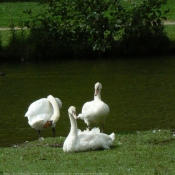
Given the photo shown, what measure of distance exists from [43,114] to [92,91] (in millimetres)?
6591

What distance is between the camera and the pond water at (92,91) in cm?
1562

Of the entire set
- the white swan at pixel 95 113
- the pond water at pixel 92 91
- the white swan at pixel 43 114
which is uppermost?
the white swan at pixel 95 113

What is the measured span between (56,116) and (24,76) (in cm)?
1033

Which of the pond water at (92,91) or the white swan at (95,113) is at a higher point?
the white swan at (95,113)

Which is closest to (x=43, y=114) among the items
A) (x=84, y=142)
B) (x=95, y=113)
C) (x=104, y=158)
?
(x=95, y=113)

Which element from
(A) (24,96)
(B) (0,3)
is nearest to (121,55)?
(A) (24,96)

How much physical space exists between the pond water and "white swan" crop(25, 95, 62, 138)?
63cm

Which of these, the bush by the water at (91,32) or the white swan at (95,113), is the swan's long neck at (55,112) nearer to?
the white swan at (95,113)

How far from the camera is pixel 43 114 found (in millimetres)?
14125

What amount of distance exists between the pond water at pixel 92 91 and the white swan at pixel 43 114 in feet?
2.07

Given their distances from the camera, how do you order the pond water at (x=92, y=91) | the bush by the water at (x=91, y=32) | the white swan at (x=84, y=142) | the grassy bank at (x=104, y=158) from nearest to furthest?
the grassy bank at (x=104, y=158) → the white swan at (x=84, y=142) → the pond water at (x=92, y=91) → the bush by the water at (x=91, y=32)

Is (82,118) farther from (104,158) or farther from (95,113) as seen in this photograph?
(104,158)

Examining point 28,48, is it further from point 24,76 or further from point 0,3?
point 0,3

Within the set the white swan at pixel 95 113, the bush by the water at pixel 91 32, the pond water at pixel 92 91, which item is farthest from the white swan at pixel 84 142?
the bush by the water at pixel 91 32
